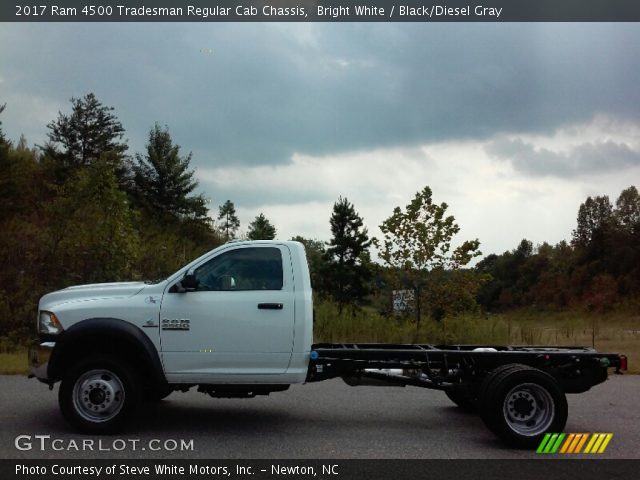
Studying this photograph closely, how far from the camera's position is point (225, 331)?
7.23 meters

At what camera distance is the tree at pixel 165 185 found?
45.8 meters

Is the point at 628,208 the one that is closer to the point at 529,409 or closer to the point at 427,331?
the point at 427,331

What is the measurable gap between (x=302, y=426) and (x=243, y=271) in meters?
1.99

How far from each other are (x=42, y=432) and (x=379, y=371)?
12.6 feet

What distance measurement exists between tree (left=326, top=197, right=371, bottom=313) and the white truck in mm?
39391

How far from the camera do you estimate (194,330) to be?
285 inches

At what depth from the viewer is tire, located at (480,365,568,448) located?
7020 mm

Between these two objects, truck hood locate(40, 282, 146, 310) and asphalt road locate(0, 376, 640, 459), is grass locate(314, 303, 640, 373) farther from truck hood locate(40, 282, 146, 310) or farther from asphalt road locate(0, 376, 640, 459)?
truck hood locate(40, 282, 146, 310)

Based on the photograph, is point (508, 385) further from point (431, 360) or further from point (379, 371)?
point (379, 371)

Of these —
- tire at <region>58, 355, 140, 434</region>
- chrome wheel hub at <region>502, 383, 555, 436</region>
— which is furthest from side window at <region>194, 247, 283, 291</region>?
chrome wheel hub at <region>502, 383, 555, 436</region>

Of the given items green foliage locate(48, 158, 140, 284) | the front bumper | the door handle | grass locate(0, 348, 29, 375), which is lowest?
grass locate(0, 348, 29, 375)

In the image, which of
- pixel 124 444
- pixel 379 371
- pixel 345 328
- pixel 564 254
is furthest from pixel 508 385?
pixel 564 254

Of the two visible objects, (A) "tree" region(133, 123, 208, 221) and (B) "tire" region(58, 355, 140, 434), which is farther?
(A) "tree" region(133, 123, 208, 221)
